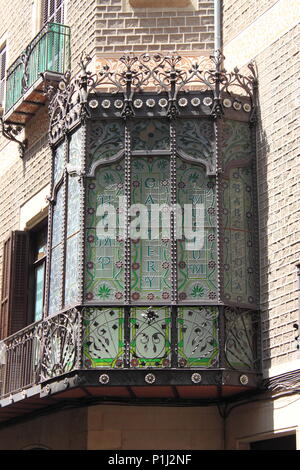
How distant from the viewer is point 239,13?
14523 mm

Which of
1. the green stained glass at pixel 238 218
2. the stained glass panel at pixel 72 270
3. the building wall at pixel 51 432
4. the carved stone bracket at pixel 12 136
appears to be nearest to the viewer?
the green stained glass at pixel 238 218

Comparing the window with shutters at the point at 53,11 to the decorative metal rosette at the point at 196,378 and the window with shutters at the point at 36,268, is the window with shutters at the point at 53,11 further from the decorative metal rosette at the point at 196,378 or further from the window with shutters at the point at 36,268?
the decorative metal rosette at the point at 196,378

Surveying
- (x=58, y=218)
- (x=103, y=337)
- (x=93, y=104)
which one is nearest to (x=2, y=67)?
(x=58, y=218)

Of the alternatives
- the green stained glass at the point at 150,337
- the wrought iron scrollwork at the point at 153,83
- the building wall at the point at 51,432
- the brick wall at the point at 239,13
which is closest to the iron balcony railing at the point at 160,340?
the green stained glass at the point at 150,337

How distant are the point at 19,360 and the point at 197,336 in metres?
3.87

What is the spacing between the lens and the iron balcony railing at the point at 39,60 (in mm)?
16281

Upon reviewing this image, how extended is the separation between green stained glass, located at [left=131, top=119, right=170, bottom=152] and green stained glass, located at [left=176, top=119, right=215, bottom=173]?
18 centimetres

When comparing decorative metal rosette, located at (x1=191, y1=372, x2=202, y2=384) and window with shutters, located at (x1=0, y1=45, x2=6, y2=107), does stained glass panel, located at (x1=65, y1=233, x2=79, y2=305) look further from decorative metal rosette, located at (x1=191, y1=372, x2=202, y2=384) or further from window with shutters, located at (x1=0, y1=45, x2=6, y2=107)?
window with shutters, located at (x1=0, y1=45, x2=6, y2=107)

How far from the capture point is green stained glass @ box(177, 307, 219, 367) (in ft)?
41.3

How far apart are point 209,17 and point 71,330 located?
17.7ft

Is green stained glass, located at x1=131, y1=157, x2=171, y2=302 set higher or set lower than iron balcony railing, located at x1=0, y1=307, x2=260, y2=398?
higher

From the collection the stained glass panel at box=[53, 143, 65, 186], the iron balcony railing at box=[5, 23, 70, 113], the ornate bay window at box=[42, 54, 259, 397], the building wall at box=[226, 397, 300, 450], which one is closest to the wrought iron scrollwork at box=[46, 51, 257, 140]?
the ornate bay window at box=[42, 54, 259, 397]

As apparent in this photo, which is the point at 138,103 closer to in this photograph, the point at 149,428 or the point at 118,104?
the point at 118,104

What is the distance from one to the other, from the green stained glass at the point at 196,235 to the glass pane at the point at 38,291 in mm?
4329
